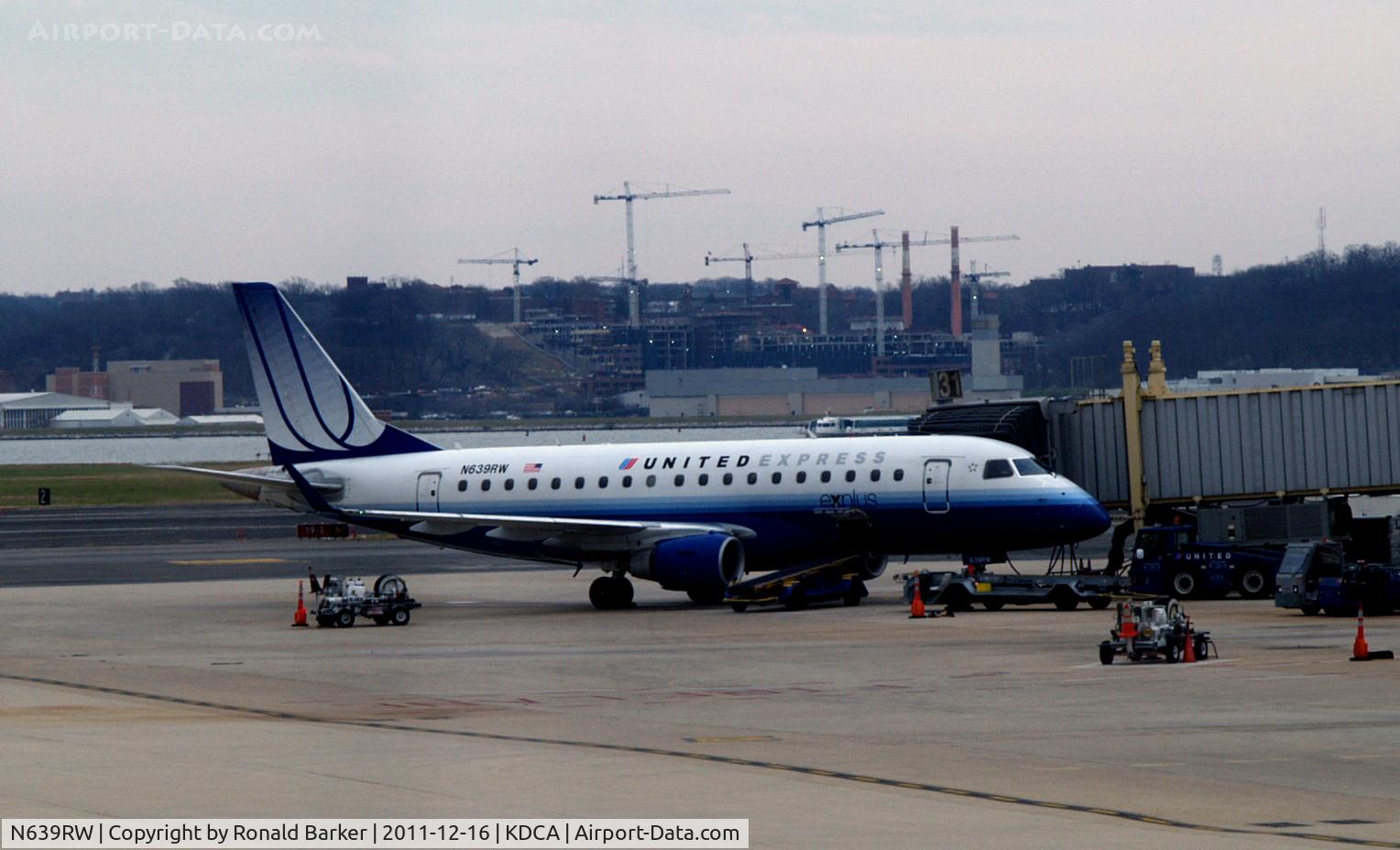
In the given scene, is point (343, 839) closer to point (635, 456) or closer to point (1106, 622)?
point (1106, 622)

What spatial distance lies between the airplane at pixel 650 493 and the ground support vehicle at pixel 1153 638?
40.1 ft

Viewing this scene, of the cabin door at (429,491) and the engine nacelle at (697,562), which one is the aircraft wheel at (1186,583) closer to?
the engine nacelle at (697,562)

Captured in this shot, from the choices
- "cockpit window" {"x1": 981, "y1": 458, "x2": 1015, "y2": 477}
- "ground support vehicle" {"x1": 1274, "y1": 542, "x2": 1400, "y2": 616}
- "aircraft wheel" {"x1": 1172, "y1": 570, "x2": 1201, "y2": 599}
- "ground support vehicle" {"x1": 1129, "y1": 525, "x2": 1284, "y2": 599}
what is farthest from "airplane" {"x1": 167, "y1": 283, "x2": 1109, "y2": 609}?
"ground support vehicle" {"x1": 1274, "y1": 542, "x2": 1400, "y2": 616}

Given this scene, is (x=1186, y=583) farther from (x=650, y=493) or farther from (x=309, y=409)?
(x=309, y=409)

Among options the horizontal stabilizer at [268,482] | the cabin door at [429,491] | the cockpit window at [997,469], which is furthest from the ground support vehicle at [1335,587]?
the horizontal stabilizer at [268,482]

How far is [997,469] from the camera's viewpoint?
44469 mm

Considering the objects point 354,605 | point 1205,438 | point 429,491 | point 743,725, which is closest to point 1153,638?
point 743,725

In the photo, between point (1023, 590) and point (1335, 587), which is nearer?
point (1335, 587)

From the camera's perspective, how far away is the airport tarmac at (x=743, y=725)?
17719 millimetres

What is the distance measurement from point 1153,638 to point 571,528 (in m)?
18.3

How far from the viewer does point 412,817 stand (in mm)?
16938

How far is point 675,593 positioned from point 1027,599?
12.6 m

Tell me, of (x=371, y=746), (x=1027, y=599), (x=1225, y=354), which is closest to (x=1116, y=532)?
(x=1027, y=599)

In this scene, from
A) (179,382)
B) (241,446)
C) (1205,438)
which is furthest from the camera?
(241,446)
